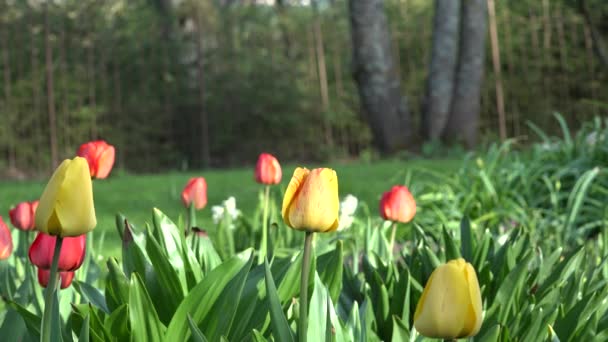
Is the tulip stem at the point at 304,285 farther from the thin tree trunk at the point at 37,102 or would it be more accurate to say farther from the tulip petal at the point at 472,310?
the thin tree trunk at the point at 37,102

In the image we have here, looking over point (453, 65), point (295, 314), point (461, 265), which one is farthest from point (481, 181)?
point (453, 65)

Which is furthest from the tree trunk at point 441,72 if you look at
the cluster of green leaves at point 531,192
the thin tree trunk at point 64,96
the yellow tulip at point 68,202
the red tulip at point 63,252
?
the yellow tulip at point 68,202

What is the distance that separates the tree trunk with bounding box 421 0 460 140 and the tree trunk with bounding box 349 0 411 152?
0.30 m

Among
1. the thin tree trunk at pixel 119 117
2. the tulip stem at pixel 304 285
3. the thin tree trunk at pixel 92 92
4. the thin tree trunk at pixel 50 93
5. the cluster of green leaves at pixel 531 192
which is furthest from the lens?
the thin tree trunk at pixel 119 117

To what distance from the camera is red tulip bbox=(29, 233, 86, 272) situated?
1061 mm

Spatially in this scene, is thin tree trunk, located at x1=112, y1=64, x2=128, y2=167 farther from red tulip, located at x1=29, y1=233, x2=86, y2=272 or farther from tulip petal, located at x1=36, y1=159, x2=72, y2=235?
tulip petal, located at x1=36, y1=159, x2=72, y2=235

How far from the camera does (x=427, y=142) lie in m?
9.16

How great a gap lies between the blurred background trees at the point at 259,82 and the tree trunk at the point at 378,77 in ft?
0.05

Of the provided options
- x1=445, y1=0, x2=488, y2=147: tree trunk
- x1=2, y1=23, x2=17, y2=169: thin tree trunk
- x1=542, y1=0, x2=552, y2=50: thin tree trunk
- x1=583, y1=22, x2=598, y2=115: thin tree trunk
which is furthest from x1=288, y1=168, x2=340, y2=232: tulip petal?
x1=542, y1=0, x2=552, y2=50: thin tree trunk

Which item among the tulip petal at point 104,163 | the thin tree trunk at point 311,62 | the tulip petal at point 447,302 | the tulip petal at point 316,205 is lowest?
the tulip petal at point 447,302

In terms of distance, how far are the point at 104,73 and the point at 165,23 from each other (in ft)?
4.61

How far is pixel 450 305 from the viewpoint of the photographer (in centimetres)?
74

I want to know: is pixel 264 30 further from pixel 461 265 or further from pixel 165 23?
pixel 461 265

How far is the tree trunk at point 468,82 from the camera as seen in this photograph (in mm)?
8914
